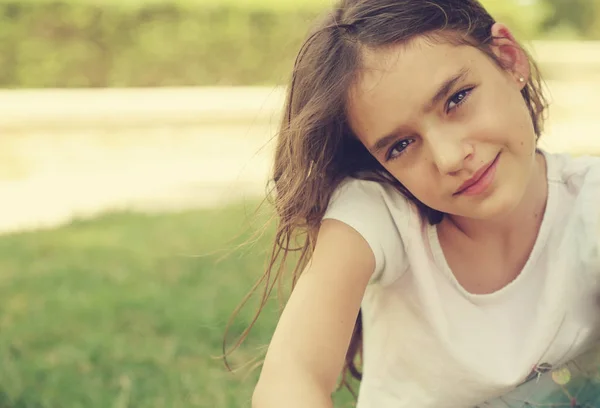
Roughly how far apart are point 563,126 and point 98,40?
4350 millimetres

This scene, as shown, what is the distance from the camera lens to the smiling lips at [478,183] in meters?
1.75

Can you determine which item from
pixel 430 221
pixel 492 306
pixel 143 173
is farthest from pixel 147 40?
pixel 492 306

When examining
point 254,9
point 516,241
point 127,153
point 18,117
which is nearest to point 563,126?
point 254,9

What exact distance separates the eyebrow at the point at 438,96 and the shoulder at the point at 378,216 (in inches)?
5.7

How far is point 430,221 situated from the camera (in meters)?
1.98

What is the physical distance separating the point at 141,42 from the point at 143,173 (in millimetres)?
1290

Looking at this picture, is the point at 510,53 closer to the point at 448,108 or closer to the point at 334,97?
the point at 448,108

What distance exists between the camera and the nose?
1.70 metres

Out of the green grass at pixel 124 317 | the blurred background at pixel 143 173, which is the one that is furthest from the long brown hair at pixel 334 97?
the blurred background at pixel 143 173

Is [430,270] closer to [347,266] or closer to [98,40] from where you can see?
[347,266]

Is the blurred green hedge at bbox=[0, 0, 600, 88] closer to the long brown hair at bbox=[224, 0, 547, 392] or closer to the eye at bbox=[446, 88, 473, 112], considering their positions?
the long brown hair at bbox=[224, 0, 547, 392]

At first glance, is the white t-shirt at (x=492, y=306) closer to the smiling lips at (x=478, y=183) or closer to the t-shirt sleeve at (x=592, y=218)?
the t-shirt sleeve at (x=592, y=218)

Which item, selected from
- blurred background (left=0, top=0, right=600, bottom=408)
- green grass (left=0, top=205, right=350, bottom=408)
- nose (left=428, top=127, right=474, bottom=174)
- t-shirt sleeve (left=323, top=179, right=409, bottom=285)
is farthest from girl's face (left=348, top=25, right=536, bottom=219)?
blurred background (left=0, top=0, right=600, bottom=408)

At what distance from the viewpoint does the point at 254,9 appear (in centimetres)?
777
